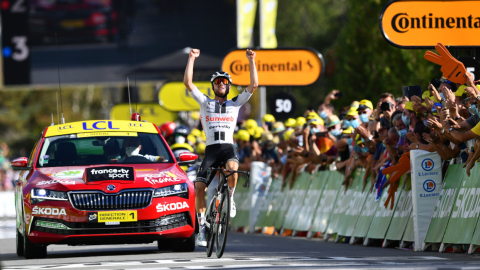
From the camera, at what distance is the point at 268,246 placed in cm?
1473

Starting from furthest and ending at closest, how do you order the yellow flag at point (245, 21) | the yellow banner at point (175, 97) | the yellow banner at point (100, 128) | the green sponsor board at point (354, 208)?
the yellow banner at point (175, 97) → the yellow flag at point (245, 21) → the green sponsor board at point (354, 208) → the yellow banner at point (100, 128)

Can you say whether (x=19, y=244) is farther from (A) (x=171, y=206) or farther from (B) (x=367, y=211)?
(B) (x=367, y=211)

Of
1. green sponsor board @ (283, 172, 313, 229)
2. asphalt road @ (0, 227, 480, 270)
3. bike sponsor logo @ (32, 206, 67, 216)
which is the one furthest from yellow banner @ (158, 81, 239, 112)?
bike sponsor logo @ (32, 206, 67, 216)

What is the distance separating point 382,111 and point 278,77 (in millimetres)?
8342

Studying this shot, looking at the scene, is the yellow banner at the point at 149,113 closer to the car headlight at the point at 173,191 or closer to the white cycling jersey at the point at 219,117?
the car headlight at the point at 173,191

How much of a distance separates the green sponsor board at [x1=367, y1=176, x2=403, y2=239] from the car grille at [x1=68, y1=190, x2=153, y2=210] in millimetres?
3478

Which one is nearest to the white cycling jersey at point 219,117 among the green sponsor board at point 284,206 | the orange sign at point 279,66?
the green sponsor board at point 284,206

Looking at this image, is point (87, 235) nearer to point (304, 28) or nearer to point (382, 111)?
point (382, 111)

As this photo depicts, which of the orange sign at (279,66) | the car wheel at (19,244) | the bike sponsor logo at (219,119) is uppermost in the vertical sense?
the orange sign at (279,66)

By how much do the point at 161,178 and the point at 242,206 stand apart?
9.92 meters

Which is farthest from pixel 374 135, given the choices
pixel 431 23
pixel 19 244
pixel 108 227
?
pixel 19 244

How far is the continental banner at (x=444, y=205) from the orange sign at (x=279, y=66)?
34.0 ft

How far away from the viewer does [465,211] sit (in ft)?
39.0

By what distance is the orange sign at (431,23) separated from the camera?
15.4 meters
